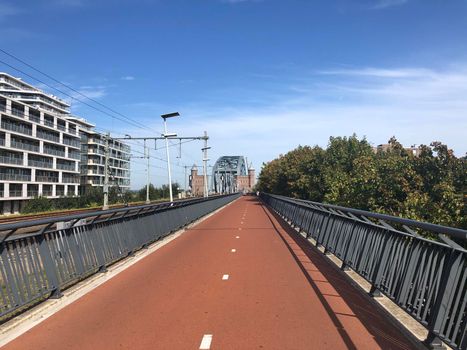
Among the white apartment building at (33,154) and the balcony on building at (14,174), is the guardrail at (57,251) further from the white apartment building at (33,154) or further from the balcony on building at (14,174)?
the balcony on building at (14,174)

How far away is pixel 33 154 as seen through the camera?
71312 mm

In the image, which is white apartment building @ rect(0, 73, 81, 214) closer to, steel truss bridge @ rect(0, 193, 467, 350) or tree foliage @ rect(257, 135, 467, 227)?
tree foliage @ rect(257, 135, 467, 227)

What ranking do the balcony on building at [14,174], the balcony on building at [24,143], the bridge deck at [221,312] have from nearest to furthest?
the bridge deck at [221,312], the balcony on building at [14,174], the balcony on building at [24,143]

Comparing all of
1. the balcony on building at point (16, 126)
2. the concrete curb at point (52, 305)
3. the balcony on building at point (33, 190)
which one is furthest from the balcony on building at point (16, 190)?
the concrete curb at point (52, 305)

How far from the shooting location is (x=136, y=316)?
20.1ft

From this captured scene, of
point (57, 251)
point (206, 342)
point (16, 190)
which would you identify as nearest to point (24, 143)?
point (16, 190)

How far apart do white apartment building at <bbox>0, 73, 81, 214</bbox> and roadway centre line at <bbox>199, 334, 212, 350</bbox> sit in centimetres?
6211

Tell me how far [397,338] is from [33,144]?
7481 cm

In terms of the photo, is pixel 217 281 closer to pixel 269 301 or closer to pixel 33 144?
pixel 269 301

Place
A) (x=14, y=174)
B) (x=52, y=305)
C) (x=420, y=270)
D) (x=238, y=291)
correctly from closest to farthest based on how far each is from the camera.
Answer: (x=420, y=270) < (x=52, y=305) < (x=238, y=291) < (x=14, y=174)

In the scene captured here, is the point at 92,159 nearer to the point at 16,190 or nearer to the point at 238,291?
the point at 16,190

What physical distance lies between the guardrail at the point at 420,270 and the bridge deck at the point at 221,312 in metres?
0.40

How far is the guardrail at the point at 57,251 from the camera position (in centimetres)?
595

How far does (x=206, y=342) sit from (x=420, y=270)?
102 inches
